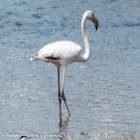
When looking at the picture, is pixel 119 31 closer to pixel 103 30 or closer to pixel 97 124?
pixel 103 30

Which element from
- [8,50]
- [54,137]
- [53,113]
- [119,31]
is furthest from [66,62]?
[119,31]

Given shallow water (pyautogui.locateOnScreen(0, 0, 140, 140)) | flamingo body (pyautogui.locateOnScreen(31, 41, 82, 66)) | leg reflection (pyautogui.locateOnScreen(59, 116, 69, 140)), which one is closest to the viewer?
leg reflection (pyautogui.locateOnScreen(59, 116, 69, 140))

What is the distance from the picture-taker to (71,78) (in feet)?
39.7

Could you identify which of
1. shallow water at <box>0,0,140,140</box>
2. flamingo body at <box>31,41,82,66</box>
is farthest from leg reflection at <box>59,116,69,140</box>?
flamingo body at <box>31,41,82,66</box>

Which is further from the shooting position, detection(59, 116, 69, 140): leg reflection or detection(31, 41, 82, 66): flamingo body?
detection(31, 41, 82, 66): flamingo body

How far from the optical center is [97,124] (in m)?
9.02

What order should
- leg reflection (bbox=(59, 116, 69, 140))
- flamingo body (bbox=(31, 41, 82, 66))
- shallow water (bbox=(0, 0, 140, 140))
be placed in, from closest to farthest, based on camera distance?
leg reflection (bbox=(59, 116, 69, 140)), shallow water (bbox=(0, 0, 140, 140)), flamingo body (bbox=(31, 41, 82, 66))

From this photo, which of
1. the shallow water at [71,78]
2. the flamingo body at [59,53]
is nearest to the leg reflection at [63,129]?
the shallow water at [71,78]

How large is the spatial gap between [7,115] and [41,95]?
1.37 m

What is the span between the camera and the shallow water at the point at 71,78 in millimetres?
9094

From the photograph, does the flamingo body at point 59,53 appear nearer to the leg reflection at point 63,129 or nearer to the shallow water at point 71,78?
the shallow water at point 71,78

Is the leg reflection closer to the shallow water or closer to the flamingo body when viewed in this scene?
the shallow water

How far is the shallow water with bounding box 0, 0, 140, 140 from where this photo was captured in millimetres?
9094

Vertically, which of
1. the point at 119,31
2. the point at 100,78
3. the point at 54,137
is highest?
the point at 119,31
